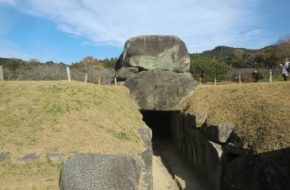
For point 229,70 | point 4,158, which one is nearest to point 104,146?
point 4,158

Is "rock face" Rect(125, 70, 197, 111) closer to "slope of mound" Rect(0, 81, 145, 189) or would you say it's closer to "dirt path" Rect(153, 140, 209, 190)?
"slope of mound" Rect(0, 81, 145, 189)

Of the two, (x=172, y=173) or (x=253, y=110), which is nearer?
(x=253, y=110)

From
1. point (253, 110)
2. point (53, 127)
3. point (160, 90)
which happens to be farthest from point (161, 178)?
point (53, 127)

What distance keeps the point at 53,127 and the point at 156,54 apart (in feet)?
39.5

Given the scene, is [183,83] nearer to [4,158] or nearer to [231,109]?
[231,109]

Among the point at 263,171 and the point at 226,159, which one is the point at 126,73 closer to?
the point at 226,159

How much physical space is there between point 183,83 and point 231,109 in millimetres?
5791

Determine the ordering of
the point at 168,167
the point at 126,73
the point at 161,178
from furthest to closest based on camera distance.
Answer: the point at 126,73 < the point at 168,167 < the point at 161,178

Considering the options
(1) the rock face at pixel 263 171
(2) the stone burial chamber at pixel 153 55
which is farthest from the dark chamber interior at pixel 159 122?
(1) the rock face at pixel 263 171

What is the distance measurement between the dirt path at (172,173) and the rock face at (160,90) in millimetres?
3113

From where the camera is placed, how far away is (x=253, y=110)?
16.2m

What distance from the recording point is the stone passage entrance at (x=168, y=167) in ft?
61.1

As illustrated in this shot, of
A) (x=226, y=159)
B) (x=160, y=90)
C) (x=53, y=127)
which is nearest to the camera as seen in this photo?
(x=53, y=127)

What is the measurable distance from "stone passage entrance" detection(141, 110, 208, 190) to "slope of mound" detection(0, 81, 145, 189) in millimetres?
3418
